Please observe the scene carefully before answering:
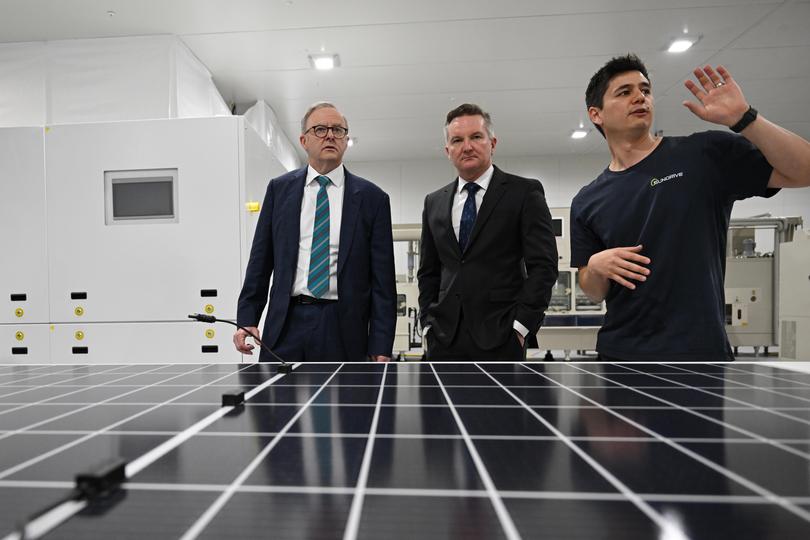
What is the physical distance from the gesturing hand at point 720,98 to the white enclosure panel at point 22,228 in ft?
11.6

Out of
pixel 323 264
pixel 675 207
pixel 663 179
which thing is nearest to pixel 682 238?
pixel 675 207

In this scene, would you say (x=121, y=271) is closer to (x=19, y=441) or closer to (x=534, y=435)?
(x=19, y=441)

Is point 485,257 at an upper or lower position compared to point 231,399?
upper

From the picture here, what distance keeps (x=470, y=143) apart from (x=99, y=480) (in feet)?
6.24

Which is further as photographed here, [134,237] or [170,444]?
Answer: [134,237]

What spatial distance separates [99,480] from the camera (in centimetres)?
43

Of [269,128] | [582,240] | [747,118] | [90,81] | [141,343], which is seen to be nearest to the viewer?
[747,118]

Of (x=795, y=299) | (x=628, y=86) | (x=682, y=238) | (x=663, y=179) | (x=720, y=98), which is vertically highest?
(x=628, y=86)

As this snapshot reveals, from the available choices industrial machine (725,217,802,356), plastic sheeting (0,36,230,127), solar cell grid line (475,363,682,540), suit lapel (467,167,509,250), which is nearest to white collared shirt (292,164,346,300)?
suit lapel (467,167,509,250)

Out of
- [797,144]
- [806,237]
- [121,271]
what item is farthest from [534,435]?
[806,237]

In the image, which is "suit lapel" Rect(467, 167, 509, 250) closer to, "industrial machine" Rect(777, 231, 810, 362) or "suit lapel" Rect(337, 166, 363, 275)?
"suit lapel" Rect(337, 166, 363, 275)

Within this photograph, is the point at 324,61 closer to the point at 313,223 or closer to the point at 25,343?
the point at 313,223

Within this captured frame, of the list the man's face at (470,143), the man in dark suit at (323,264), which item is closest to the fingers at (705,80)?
the man's face at (470,143)

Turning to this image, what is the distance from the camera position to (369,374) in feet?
3.55
